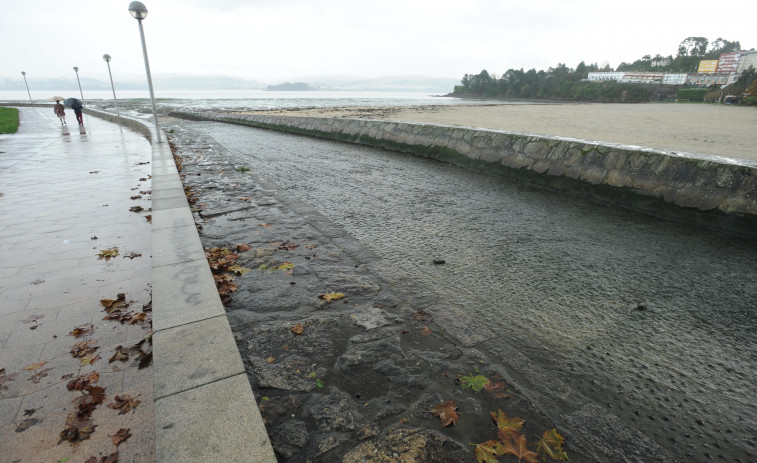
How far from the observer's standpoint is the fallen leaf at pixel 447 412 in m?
1.97

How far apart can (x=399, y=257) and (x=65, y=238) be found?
13.6 feet

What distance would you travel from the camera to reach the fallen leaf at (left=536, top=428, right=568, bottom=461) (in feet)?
5.85

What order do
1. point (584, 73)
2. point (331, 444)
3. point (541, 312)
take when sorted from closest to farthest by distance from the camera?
1. point (331, 444)
2. point (541, 312)
3. point (584, 73)

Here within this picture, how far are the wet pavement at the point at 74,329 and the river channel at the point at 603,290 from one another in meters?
2.35

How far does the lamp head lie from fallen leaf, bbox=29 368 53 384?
12976 millimetres

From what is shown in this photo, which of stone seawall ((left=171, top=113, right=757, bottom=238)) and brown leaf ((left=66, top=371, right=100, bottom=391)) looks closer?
brown leaf ((left=66, top=371, right=100, bottom=391))

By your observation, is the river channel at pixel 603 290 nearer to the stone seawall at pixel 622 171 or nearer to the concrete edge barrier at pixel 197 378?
the stone seawall at pixel 622 171

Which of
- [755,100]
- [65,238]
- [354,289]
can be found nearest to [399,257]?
[354,289]

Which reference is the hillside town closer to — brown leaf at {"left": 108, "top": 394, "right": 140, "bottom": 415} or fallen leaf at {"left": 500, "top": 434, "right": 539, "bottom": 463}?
fallen leaf at {"left": 500, "top": 434, "right": 539, "bottom": 463}

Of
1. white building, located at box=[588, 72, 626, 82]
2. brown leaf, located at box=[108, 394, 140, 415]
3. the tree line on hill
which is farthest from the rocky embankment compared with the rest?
white building, located at box=[588, 72, 626, 82]

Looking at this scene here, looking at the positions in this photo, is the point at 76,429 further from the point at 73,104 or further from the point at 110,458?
the point at 73,104

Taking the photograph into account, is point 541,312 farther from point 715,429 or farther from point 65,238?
point 65,238

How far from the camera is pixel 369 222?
5160mm

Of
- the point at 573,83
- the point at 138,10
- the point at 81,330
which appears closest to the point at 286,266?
the point at 81,330
